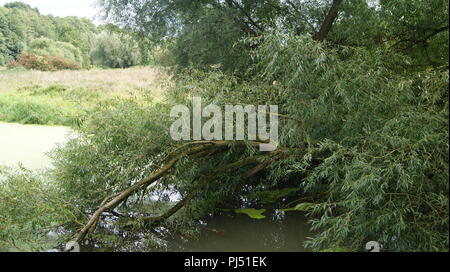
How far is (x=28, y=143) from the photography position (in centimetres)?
955

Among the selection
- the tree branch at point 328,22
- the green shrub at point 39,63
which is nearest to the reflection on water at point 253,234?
the tree branch at point 328,22

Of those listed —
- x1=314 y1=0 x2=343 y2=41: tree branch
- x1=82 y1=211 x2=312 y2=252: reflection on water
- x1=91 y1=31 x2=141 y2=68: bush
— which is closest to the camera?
x1=82 y1=211 x2=312 y2=252: reflection on water

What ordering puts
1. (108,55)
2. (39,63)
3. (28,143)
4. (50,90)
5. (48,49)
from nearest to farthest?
1. (28,143)
2. (50,90)
3. (39,63)
4. (48,49)
5. (108,55)

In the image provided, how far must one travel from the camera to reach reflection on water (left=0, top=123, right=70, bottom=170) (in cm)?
782

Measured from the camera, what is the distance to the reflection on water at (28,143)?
7.82m

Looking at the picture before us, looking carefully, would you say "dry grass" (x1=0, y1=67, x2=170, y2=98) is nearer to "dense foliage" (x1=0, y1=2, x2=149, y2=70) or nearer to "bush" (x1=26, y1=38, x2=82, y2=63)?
"dense foliage" (x1=0, y1=2, x2=149, y2=70)

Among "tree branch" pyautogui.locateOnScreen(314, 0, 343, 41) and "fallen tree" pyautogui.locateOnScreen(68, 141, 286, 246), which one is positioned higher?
A: "tree branch" pyautogui.locateOnScreen(314, 0, 343, 41)

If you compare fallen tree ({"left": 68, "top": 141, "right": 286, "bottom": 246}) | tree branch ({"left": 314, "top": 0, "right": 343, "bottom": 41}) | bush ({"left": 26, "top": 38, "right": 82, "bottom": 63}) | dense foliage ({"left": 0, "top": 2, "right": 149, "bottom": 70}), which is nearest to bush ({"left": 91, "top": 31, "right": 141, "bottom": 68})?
dense foliage ({"left": 0, "top": 2, "right": 149, "bottom": 70})

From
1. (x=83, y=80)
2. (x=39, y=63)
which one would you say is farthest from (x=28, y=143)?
(x=39, y=63)

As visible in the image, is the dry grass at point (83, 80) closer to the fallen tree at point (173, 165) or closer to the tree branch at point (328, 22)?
the tree branch at point (328, 22)

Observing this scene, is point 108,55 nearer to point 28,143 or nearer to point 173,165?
point 28,143

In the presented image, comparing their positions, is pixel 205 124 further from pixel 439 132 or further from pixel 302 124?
pixel 439 132
